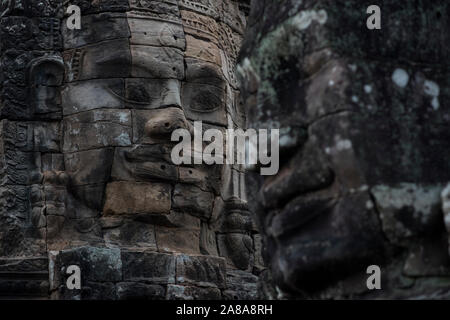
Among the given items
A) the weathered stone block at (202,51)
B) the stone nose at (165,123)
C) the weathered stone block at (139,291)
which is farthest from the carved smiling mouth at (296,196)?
the weathered stone block at (202,51)

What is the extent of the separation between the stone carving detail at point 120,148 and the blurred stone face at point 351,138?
5749mm

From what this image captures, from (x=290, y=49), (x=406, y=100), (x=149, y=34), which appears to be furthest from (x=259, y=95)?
(x=149, y=34)

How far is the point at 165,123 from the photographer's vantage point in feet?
39.4

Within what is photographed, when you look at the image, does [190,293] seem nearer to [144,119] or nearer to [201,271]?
[201,271]

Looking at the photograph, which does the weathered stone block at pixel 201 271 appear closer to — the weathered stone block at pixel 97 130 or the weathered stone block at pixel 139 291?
the weathered stone block at pixel 139 291

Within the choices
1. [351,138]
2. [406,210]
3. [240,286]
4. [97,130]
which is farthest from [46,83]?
[406,210]

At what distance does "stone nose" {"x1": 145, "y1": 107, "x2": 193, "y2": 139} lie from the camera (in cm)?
1199

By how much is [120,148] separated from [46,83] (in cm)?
108

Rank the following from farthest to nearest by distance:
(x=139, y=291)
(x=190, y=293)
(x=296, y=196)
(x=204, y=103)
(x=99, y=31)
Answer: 1. (x=204, y=103)
2. (x=99, y=31)
3. (x=190, y=293)
4. (x=139, y=291)
5. (x=296, y=196)

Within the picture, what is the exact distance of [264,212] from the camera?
5.88 m

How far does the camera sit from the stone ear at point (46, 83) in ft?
40.3

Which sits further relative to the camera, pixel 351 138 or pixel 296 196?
pixel 296 196

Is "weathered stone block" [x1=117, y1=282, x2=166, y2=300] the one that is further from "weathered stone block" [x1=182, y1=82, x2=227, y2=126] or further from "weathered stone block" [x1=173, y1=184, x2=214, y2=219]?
"weathered stone block" [x1=182, y1=82, x2=227, y2=126]

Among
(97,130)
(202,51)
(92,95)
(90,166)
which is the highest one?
(202,51)
